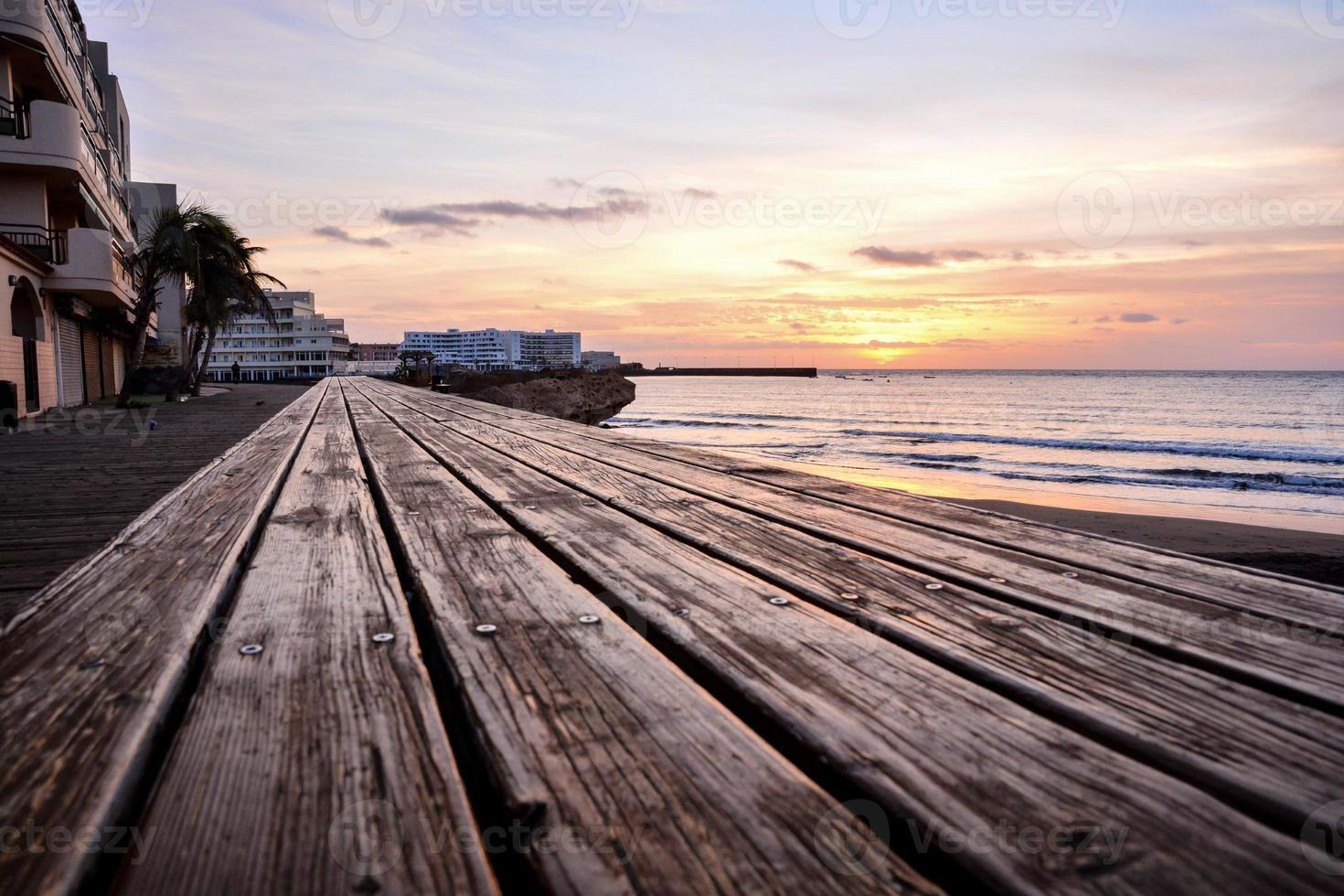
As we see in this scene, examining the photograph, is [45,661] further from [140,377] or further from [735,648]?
[140,377]

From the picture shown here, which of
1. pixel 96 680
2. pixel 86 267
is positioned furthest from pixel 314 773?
pixel 86 267

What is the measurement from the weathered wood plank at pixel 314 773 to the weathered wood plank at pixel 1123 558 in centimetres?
173

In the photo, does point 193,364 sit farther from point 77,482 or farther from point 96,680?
point 96,680

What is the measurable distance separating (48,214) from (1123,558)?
24428 millimetres

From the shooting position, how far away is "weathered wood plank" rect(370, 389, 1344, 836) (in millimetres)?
996

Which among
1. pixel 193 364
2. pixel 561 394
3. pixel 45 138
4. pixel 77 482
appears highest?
pixel 45 138

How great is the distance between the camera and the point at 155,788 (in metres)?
0.95

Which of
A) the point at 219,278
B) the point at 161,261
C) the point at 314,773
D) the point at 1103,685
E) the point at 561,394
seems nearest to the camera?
the point at 314,773

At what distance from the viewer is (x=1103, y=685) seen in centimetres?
127

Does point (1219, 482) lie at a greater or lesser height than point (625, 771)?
lesser

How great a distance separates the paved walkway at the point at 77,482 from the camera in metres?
3.32

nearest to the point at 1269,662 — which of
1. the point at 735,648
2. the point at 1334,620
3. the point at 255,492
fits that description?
the point at 1334,620

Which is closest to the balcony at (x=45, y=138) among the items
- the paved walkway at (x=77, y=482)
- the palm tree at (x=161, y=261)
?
the palm tree at (x=161, y=261)

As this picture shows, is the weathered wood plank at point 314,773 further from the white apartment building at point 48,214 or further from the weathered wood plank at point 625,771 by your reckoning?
the white apartment building at point 48,214
